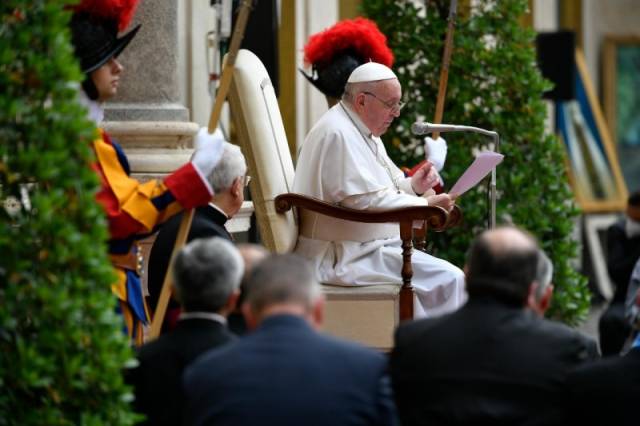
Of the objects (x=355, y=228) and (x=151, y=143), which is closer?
Answer: (x=355, y=228)

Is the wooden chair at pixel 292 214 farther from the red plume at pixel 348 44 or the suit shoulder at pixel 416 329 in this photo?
the suit shoulder at pixel 416 329

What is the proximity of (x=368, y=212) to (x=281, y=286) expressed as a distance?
10.2 ft

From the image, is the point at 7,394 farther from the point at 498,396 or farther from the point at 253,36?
the point at 253,36

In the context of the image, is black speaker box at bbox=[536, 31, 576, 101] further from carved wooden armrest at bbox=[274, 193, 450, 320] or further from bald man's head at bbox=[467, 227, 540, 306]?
bald man's head at bbox=[467, 227, 540, 306]

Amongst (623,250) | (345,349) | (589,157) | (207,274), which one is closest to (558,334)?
(345,349)

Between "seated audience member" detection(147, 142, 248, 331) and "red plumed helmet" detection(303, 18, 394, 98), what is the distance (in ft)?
7.83

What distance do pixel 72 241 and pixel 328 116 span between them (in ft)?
10.5

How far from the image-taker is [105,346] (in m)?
4.81

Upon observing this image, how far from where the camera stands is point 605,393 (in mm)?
4676

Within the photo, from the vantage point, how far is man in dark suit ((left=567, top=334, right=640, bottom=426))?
182 inches

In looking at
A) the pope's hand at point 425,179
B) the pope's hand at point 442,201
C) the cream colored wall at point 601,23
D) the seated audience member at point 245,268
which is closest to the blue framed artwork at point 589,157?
the cream colored wall at point 601,23

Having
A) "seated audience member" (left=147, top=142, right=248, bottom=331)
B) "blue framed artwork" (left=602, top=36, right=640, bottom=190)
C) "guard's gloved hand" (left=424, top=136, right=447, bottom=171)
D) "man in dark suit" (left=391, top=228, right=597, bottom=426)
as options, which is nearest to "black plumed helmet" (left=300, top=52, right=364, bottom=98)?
"guard's gloved hand" (left=424, top=136, right=447, bottom=171)

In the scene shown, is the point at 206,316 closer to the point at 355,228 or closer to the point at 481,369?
the point at 481,369

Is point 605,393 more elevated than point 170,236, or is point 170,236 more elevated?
point 170,236
